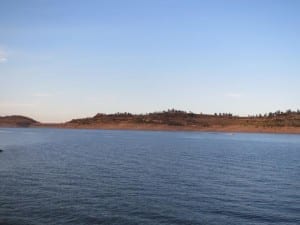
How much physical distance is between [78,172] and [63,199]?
17001 mm

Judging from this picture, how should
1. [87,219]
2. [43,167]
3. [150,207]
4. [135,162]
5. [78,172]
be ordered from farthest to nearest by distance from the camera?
[135,162] < [43,167] < [78,172] < [150,207] < [87,219]

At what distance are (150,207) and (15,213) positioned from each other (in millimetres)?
10104

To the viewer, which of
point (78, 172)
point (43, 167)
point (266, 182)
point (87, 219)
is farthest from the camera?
point (43, 167)

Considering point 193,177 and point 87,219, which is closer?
point 87,219

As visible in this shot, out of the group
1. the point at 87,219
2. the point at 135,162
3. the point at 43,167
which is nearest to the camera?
the point at 87,219

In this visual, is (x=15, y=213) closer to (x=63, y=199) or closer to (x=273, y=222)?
(x=63, y=199)

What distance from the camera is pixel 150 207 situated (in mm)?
34906

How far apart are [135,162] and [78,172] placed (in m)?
14.7

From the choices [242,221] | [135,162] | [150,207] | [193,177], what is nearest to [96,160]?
[135,162]

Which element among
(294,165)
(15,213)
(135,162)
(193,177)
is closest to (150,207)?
(15,213)

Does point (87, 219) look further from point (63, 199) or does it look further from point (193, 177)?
point (193, 177)

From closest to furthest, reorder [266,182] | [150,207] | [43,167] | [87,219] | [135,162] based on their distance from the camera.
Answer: [87,219] → [150,207] → [266,182] → [43,167] → [135,162]

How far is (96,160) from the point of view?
70.2 metres

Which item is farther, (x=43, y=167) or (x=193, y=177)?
(x=43, y=167)
